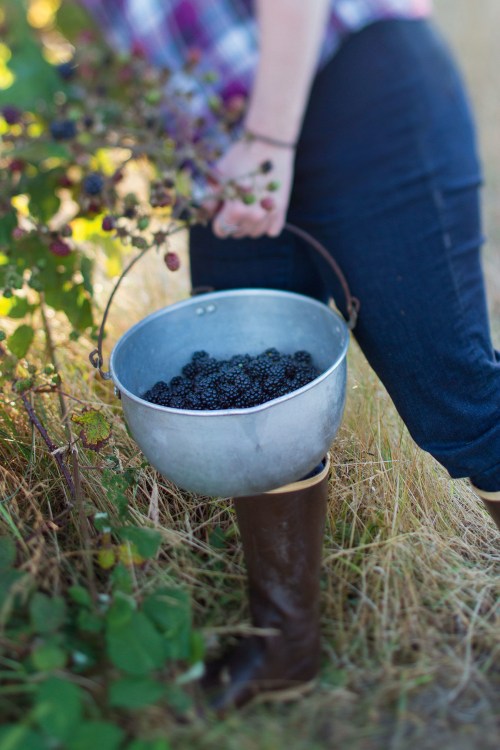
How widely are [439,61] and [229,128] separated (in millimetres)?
403

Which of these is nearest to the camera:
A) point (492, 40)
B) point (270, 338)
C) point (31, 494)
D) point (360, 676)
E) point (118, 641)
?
point (118, 641)

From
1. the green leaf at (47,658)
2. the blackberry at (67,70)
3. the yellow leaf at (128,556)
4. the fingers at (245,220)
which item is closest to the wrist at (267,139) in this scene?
the fingers at (245,220)

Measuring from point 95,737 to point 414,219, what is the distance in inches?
37.5

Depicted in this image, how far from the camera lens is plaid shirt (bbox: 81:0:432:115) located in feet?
3.85

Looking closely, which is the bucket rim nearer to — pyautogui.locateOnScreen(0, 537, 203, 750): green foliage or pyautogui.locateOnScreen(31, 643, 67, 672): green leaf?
pyautogui.locateOnScreen(0, 537, 203, 750): green foliage

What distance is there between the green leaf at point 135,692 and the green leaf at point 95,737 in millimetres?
44

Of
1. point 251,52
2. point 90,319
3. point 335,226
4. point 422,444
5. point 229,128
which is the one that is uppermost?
point 251,52

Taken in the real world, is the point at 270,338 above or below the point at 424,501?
above

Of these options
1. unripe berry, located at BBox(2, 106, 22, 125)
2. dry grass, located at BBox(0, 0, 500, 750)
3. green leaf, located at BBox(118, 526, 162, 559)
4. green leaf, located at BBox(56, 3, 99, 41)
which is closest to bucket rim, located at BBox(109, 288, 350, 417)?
green leaf, located at BBox(118, 526, 162, 559)

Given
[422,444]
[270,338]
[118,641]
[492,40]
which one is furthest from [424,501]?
[492,40]

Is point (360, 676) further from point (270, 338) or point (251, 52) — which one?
point (251, 52)

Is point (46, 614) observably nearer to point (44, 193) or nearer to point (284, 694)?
point (284, 694)

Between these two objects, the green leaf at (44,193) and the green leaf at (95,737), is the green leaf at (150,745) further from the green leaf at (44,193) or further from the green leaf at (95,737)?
the green leaf at (44,193)

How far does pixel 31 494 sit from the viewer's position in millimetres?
1419
